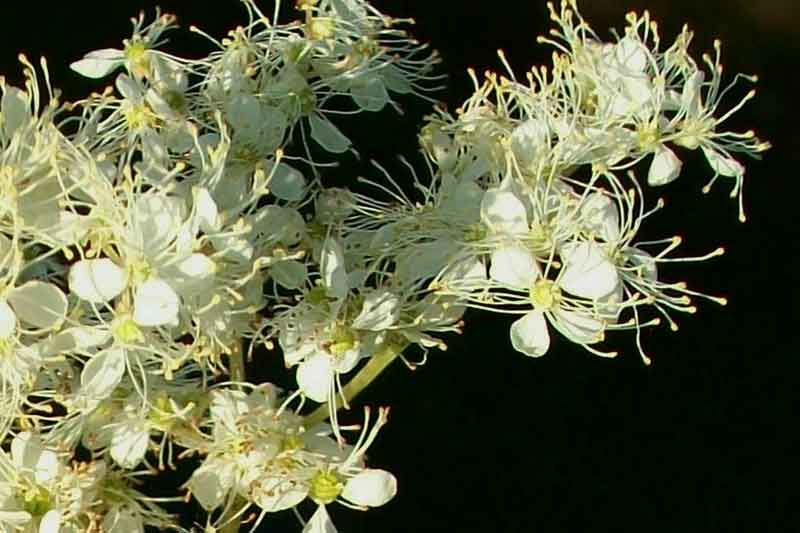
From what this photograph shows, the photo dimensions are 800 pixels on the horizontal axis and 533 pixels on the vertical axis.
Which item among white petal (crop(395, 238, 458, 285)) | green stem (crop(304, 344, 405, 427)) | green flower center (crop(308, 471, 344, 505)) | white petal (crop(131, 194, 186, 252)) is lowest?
green flower center (crop(308, 471, 344, 505))

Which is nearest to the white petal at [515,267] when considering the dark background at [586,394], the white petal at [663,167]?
the white petal at [663,167]

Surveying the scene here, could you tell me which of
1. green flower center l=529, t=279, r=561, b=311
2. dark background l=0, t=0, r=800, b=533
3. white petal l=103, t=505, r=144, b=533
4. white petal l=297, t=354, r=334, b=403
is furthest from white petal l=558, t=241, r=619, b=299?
dark background l=0, t=0, r=800, b=533

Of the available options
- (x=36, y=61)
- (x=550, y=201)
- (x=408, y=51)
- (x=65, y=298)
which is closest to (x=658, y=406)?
(x=36, y=61)

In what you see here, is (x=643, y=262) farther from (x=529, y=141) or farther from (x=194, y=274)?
(x=194, y=274)

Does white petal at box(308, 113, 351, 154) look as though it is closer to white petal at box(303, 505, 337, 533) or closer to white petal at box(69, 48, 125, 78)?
white petal at box(69, 48, 125, 78)

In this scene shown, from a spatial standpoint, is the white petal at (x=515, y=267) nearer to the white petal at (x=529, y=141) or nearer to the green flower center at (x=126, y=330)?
the white petal at (x=529, y=141)

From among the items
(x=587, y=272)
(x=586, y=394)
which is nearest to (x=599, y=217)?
(x=587, y=272)

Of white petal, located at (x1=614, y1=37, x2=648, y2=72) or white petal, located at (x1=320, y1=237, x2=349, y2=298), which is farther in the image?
white petal, located at (x1=614, y1=37, x2=648, y2=72)

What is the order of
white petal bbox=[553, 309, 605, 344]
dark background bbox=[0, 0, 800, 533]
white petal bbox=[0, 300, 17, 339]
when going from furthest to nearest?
dark background bbox=[0, 0, 800, 533], white petal bbox=[553, 309, 605, 344], white petal bbox=[0, 300, 17, 339]
